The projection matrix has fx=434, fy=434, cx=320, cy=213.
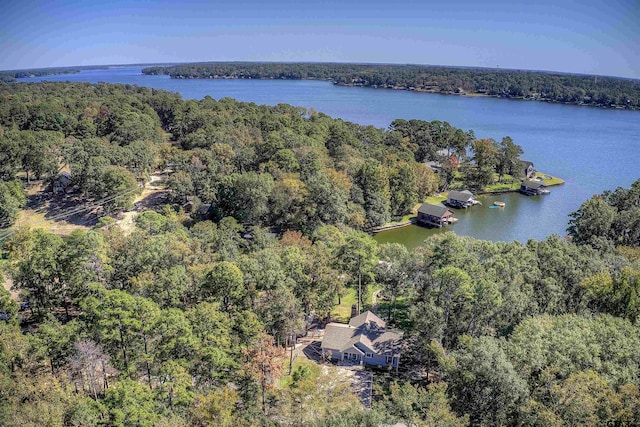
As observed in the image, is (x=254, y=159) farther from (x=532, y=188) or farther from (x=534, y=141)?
(x=534, y=141)

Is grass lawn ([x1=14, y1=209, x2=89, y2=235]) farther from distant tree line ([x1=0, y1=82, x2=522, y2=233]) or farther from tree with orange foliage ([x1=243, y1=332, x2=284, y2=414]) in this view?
tree with orange foliage ([x1=243, y1=332, x2=284, y2=414])

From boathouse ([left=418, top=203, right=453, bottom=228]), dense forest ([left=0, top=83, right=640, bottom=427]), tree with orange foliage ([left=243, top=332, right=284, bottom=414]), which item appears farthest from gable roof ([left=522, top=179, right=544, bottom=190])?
tree with orange foliage ([left=243, top=332, right=284, bottom=414])

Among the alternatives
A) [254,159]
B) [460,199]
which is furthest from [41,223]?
[460,199]

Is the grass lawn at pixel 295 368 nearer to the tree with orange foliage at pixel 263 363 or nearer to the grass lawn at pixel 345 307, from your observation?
the tree with orange foliage at pixel 263 363

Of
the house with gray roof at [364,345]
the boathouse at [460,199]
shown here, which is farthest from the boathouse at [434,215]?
the house with gray roof at [364,345]

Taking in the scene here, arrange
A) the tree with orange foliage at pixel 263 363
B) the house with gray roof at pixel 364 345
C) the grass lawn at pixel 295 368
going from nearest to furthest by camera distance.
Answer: the tree with orange foliage at pixel 263 363 → the grass lawn at pixel 295 368 → the house with gray roof at pixel 364 345
